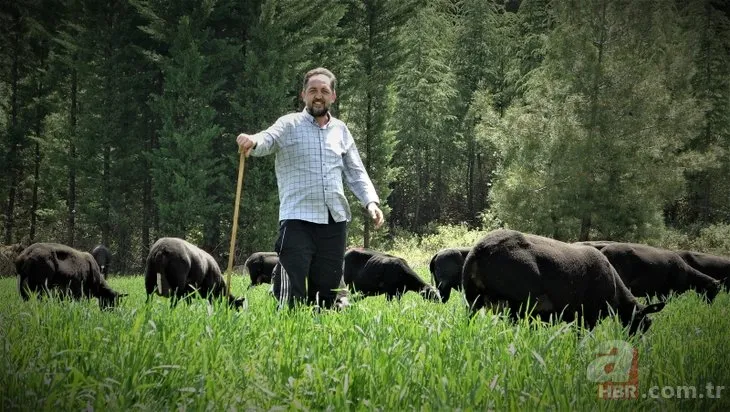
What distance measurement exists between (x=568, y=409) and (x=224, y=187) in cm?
2537

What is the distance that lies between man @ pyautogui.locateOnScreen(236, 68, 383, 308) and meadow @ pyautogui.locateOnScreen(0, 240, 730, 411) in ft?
2.85

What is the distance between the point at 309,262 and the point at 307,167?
92cm

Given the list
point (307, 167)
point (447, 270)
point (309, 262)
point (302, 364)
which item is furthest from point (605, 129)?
point (302, 364)

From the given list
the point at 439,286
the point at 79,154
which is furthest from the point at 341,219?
Answer: the point at 79,154

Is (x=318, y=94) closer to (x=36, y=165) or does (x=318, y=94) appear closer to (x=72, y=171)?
(x=72, y=171)

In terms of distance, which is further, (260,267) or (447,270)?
(260,267)

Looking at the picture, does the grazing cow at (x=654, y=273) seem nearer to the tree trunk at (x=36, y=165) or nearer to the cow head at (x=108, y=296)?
the cow head at (x=108, y=296)

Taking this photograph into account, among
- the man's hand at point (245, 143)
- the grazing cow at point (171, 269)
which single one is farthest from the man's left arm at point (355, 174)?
the grazing cow at point (171, 269)

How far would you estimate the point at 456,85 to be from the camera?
4681 cm

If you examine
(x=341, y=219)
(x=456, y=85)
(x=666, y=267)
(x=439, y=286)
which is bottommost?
(x=439, y=286)

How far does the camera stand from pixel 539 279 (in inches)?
210

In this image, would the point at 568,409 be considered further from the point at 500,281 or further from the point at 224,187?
the point at 224,187

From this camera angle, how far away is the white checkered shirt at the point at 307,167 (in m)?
5.61

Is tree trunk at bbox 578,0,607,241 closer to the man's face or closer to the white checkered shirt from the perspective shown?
the white checkered shirt
